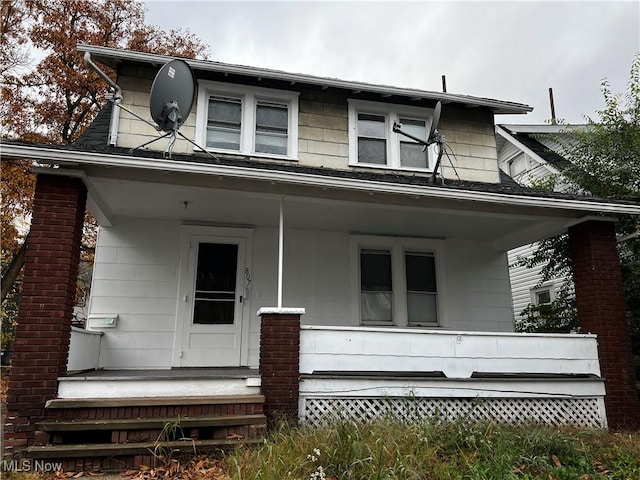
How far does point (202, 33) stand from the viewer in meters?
17.2

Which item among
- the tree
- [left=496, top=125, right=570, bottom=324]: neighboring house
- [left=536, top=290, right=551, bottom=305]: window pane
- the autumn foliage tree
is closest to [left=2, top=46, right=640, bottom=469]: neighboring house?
the tree

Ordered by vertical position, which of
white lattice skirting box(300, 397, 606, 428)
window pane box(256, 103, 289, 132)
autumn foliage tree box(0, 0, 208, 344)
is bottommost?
white lattice skirting box(300, 397, 606, 428)

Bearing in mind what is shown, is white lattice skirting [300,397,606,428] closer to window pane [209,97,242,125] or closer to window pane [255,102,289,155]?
window pane [255,102,289,155]

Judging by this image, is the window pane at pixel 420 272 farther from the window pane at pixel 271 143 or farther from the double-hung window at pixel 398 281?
the window pane at pixel 271 143

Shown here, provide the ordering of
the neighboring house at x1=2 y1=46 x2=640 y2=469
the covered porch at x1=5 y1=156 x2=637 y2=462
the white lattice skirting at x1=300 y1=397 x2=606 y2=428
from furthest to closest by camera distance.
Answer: the white lattice skirting at x1=300 y1=397 x2=606 y2=428 < the covered porch at x1=5 y1=156 x2=637 y2=462 < the neighboring house at x1=2 y1=46 x2=640 y2=469

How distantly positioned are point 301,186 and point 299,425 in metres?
3.04

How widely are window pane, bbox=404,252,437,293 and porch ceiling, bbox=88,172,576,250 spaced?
0.43m

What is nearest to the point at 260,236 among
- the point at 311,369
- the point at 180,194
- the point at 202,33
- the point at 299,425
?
the point at 180,194

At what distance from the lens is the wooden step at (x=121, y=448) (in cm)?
448

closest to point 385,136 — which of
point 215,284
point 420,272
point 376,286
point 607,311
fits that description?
point 420,272

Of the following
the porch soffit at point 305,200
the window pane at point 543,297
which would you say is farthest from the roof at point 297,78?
the window pane at point 543,297

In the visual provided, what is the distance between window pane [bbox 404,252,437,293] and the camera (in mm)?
8484

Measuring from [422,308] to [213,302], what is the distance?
3.68 m

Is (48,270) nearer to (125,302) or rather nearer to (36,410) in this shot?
(36,410)
